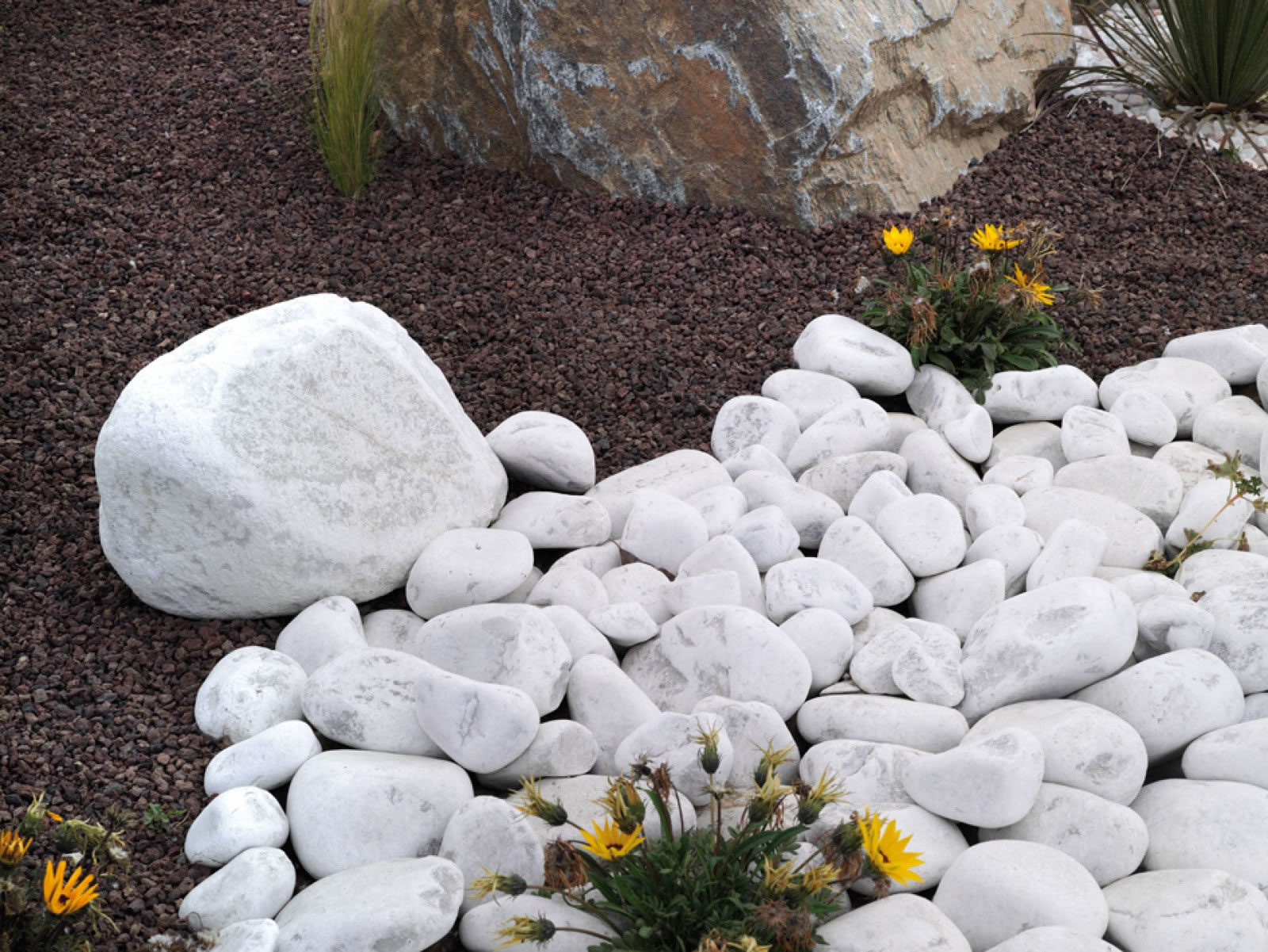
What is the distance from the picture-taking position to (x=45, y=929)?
1.84 m

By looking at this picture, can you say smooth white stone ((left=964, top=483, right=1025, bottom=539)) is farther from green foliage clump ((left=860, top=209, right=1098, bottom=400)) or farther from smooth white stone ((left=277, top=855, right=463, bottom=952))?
smooth white stone ((left=277, top=855, right=463, bottom=952))

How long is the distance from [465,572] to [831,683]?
77 cm

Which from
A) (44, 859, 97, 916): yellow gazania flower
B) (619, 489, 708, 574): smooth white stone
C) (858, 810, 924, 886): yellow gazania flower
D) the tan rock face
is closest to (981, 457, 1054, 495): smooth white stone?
(619, 489, 708, 574): smooth white stone

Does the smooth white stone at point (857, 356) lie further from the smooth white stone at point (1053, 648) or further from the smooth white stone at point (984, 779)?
the smooth white stone at point (984, 779)

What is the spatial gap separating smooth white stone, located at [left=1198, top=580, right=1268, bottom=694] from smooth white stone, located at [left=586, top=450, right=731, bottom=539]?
107 centimetres

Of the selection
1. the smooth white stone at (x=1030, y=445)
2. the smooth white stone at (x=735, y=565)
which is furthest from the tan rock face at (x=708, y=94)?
the smooth white stone at (x=735, y=565)

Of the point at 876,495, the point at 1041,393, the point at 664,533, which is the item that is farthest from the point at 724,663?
the point at 1041,393

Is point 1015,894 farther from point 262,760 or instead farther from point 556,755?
point 262,760

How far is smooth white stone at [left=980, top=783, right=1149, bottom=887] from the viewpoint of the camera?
2.09 meters

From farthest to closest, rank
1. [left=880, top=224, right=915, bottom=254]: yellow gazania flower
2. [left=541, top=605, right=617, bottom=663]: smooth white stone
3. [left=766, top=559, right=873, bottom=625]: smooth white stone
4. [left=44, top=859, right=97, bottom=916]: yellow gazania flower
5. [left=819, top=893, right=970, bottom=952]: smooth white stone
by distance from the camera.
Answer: [left=880, top=224, right=915, bottom=254]: yellow gazania flower, [left=766, top=559, right=873, bottom=625]: smooth white stone, [left=541, top=605, right=617, bottom=663]: smooth white stone, [left=819, top=893, right=970, bottom=952]: smooth white stone, [left=44, top=859, right=97, bottom=916]: yellow gazania flower

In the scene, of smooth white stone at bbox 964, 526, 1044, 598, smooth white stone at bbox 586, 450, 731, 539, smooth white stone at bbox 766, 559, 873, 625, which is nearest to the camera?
smooth white stone at bbox 766, 559, 873, 625

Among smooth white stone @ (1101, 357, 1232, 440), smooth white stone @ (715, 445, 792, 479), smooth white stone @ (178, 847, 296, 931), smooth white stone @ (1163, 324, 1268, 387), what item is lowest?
smooth white stone @ (178, 847, 296, 931)

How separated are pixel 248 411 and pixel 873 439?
147 centimetres

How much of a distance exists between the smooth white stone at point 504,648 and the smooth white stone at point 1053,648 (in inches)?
30.8
